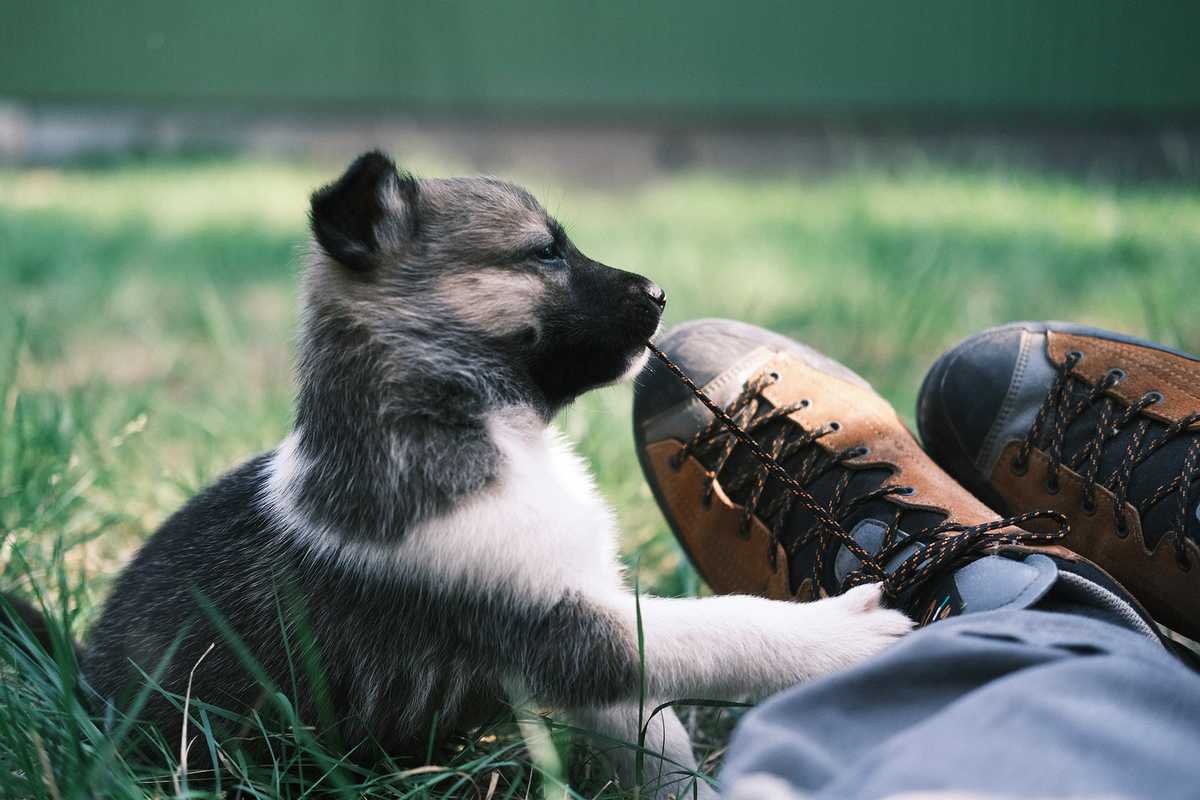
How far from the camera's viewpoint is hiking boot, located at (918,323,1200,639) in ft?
6.50

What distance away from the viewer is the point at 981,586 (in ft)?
5.59

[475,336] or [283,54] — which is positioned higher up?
[283,54]

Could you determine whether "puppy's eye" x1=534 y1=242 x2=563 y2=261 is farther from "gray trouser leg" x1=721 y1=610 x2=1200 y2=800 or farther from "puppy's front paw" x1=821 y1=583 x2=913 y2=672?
"gray trouser leg" x1=721 y1=610 x2=1200 y2=800

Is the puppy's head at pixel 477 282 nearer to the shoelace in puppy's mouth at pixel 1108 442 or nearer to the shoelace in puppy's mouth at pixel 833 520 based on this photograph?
the shoelace in puppy's mouth at pixel 833 520

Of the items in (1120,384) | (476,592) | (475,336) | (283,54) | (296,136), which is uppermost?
(283,54)

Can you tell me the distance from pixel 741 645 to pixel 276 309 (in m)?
3.48

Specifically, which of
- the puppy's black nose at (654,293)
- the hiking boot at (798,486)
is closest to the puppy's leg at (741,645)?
the hiking boot at (798,486)

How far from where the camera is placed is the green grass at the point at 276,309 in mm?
1765

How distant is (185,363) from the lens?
12.9 feet

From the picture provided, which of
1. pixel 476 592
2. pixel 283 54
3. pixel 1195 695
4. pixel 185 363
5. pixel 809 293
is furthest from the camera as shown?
pixel 283 54

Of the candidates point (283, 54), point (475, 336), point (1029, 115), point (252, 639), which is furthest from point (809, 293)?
point (283, 54)

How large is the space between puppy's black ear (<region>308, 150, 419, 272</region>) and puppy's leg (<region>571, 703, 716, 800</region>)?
0.84 metres

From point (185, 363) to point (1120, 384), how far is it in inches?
122

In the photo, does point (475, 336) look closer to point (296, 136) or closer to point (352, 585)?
point (352, 585)
